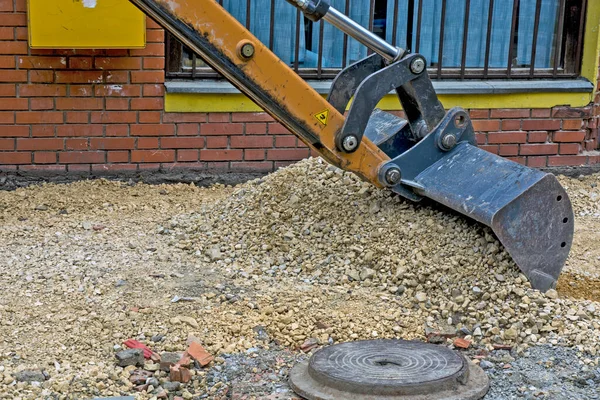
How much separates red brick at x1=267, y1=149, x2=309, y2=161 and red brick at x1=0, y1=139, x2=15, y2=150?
174cm

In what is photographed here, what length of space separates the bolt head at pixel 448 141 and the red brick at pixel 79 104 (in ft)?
8.67

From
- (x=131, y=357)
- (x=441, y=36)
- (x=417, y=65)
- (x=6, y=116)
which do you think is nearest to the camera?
(x=131, y=357)

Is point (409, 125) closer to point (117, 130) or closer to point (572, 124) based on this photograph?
point (117, 130)

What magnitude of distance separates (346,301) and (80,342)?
123cm

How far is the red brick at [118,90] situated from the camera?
6246mm

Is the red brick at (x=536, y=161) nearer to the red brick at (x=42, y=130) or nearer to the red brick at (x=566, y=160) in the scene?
the red brick at (x=566, y=160)

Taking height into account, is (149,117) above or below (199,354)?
above

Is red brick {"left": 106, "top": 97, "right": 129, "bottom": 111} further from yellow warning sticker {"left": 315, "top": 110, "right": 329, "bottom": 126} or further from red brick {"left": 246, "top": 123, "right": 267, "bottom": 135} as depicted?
yellow warning sticker {"left": 315, "top": 110, "right": 329, "bottom": 126}

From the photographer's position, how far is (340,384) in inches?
138

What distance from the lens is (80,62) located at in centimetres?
616

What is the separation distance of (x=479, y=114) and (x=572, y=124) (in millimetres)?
751

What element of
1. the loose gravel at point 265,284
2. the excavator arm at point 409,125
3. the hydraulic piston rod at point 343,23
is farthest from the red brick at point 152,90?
the hydraulic piston rod at point 343,23

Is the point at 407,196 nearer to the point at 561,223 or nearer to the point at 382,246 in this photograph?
the point at 382,246

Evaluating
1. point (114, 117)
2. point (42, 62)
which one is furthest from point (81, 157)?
point (42, 62)
